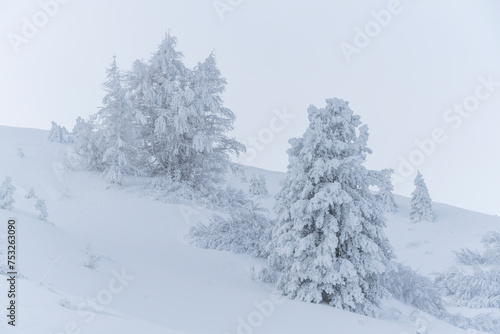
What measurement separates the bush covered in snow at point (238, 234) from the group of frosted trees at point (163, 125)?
5273 mm

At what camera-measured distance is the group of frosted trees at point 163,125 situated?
17.9 metres

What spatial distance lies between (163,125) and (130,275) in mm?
9994

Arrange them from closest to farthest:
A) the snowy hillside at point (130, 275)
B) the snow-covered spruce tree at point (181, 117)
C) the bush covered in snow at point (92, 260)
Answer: the snowy hillside at point (130, 275) → the bush covered in snow at point (92, 260) → the snow-covered spruce tree at point (181, 117)

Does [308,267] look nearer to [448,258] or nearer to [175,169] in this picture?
[175,169]

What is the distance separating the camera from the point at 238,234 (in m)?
13.5

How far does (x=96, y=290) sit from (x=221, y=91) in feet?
46.6

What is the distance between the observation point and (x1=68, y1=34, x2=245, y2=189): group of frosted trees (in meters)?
17.9

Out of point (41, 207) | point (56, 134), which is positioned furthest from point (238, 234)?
point (56, 134)

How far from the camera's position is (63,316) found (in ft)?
18.4

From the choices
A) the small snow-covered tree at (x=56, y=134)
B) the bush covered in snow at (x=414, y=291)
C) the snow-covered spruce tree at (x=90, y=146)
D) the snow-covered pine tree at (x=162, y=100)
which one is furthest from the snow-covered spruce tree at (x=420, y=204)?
the small snow-covered tree at (x=56, y=134)

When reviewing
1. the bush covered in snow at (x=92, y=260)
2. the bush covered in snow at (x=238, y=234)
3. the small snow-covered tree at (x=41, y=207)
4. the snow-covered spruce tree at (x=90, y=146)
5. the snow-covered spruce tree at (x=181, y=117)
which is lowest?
the bush covered in snow at (x=92, y=260)

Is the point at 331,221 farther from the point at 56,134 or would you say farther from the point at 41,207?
the point at 56,134

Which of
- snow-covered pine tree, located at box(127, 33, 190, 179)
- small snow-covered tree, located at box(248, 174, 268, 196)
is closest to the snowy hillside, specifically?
snow-covered pine tree, located at box(127, 33, 190, 179)

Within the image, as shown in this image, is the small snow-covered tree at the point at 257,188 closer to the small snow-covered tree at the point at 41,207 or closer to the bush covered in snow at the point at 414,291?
the bush covered in snow at the point at 414,291
